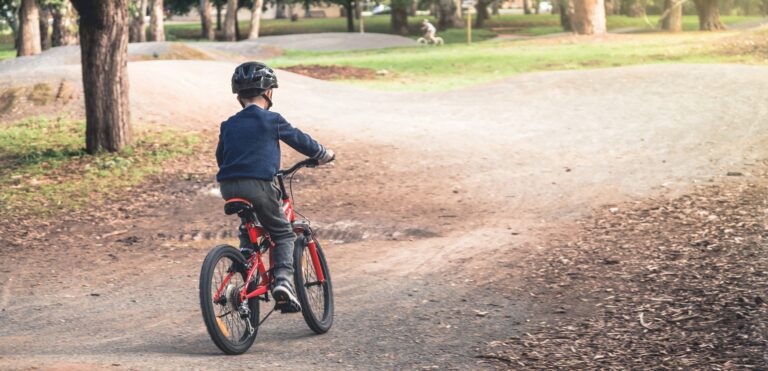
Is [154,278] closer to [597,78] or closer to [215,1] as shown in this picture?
[597,78]

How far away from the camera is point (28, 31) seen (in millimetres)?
34250

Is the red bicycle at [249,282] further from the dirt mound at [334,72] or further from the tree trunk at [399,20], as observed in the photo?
the tree trunk at [399,20]

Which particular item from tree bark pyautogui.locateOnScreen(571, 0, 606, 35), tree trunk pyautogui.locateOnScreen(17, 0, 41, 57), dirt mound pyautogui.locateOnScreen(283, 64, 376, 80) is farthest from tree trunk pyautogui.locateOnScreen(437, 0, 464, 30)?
dirt mound pyautogui.locateOnScreen(283, 64, 376, 80)

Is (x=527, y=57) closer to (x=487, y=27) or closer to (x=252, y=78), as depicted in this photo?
(x=252, y=78)

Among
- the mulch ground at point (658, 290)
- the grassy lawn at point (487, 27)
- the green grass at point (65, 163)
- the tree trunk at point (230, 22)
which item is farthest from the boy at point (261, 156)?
the grassy lawn at point (487, 27)

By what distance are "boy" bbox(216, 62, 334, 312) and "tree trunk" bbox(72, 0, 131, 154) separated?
28.4 ft

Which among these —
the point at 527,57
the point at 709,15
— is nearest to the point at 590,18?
the point at 709,15

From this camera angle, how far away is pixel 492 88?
20594 mm

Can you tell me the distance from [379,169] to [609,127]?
158 inches

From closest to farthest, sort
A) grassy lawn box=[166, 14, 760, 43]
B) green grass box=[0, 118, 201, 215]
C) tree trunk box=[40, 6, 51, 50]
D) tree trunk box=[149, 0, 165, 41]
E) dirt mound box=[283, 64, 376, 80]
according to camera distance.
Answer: green grass box=[0, 118, 201, 215], dirt mound box=[283, 64, 376, 80], tree trunk box=[149, 0, 165, 41], tree trunk box=[40, 6, 51, 50], grassy lawn box=[166, 14, 760, 43]

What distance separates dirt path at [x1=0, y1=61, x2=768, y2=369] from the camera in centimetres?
704

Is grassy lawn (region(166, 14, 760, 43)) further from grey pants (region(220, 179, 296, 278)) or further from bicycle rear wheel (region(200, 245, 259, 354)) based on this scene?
bicycle rear wheel (region(200, 245, 259, 354))

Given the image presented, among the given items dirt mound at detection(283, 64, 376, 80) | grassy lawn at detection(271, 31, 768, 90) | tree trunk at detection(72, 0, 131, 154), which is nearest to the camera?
tree trunk at detection(72, 0, 131, 154)

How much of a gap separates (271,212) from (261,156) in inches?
13.3
